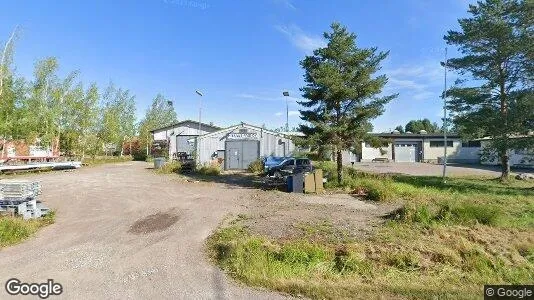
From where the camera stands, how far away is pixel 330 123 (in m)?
19.2

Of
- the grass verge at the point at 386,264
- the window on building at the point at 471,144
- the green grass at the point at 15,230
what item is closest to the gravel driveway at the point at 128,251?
the green grass at the point at 15,230

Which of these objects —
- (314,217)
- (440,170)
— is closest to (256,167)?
(314,217)

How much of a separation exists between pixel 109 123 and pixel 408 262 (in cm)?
4249

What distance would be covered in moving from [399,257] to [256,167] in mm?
21184

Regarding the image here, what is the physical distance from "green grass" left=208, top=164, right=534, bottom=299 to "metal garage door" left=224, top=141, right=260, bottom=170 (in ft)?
Answer: 64.4

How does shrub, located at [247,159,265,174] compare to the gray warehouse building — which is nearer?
shrub, located at [247,159,265,174]

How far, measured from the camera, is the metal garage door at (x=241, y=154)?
98.0 feet

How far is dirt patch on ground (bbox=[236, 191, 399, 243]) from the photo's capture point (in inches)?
364

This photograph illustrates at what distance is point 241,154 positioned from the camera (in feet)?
98.3

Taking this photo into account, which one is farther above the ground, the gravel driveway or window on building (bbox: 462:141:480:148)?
window on building (bbox: 462:141:480:148)

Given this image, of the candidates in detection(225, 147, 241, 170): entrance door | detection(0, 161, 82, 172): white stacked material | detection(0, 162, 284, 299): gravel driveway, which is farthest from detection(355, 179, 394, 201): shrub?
detection(0, 161, 82, 172): white stacked material

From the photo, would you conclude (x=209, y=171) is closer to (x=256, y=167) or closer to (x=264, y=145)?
(x=256, y=167)

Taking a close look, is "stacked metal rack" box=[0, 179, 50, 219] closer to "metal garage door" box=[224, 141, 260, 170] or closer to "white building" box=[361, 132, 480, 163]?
"metal garage door" box=[224, 141, 260, 170]

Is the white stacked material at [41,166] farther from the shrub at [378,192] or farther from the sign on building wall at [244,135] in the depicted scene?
the shrub at [378,192]
